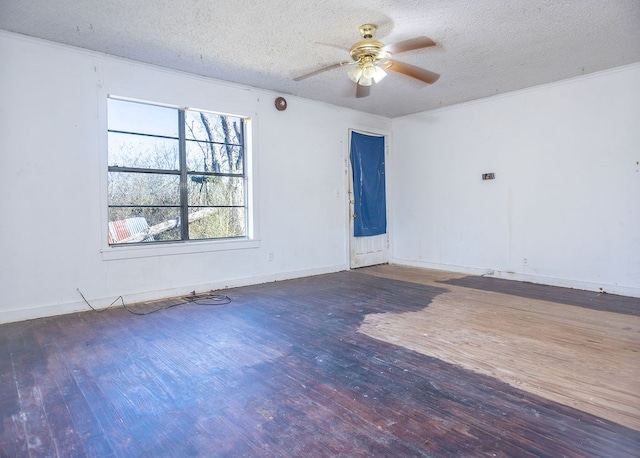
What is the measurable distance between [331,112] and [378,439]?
525 cm

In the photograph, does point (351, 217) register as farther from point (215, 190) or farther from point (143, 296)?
point (143, 296)

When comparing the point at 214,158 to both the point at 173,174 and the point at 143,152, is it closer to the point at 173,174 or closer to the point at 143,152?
the point at 173,174

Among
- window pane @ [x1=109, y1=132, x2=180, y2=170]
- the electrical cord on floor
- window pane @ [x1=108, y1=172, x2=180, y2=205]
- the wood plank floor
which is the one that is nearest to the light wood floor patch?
the wood plank floor

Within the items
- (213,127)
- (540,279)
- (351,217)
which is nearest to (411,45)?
(213,127)

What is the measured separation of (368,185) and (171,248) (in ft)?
11.9

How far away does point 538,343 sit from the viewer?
283cm

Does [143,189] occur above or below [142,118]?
below

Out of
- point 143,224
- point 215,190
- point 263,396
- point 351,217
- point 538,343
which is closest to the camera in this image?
point 263,396

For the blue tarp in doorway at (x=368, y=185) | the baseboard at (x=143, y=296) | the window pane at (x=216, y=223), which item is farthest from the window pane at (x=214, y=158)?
the blue tarp in doorway at (x=368, y=185)

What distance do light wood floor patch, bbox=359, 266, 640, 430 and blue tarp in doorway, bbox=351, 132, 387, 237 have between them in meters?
2.57

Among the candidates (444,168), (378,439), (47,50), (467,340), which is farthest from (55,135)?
(444,168)

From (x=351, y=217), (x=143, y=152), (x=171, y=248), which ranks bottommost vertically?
(x=171, y=248)

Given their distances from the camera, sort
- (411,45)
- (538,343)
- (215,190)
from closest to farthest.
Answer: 1. (538,343)
2. (411,45)
3. (215,190)

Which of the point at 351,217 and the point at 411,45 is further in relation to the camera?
the point at 351,217
